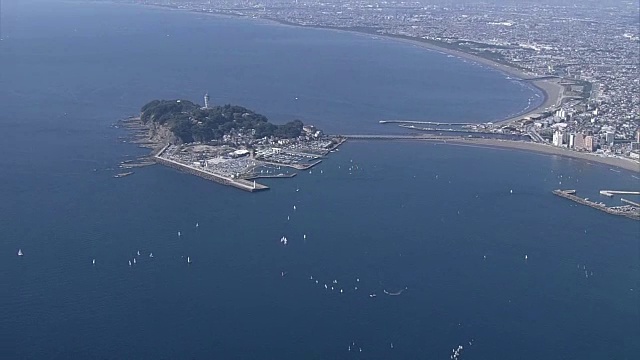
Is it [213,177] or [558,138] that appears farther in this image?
[558,138]

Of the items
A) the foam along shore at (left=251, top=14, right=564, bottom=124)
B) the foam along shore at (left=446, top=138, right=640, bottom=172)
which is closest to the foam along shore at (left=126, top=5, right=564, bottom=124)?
the foam along shore at (left=251, top=14, right=564, bottom=124)

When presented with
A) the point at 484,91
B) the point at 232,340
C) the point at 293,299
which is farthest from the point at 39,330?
the point at 484,91

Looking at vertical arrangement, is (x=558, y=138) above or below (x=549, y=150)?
above

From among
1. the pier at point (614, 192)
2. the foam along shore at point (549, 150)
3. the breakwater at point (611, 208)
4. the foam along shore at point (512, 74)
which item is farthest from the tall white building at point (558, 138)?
the breakwater at point (611, 208)

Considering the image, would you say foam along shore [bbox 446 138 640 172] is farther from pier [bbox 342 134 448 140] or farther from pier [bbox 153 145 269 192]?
pier [bbox 153 145 269 192]

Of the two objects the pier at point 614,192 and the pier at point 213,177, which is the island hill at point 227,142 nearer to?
the pier at point 213,177

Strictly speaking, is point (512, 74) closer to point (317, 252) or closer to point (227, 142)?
point (227, 142)

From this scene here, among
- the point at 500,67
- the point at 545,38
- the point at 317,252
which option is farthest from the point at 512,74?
the point at 317,252
